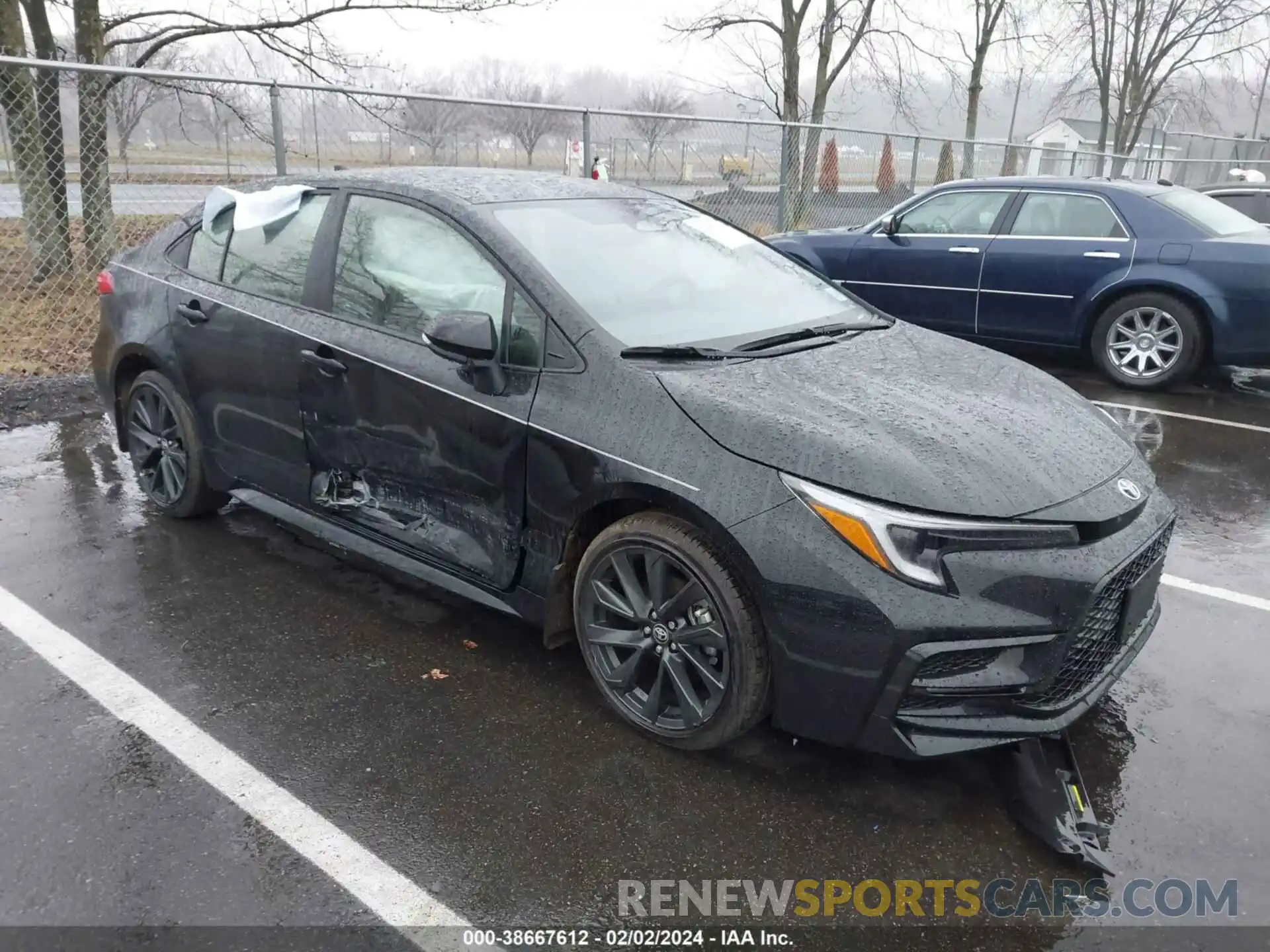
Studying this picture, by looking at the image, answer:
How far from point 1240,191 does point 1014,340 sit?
543cm

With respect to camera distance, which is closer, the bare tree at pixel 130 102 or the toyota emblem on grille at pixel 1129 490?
the toyota emblem on grille at pixel 1129 490

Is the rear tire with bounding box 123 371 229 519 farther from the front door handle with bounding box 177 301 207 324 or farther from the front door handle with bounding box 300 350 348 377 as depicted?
the front door handle with bounding box 300 350 348 377

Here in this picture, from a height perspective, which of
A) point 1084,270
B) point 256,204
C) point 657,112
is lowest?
point 1084,270

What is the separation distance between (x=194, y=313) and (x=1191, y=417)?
6.52 m

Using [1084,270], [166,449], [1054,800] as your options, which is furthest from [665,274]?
[1084,270]

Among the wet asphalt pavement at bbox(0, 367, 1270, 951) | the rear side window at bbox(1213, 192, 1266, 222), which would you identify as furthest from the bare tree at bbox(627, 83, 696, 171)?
the wet asphalt pavement at bbox(0, 367, 1270, 951)

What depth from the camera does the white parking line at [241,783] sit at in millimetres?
2316

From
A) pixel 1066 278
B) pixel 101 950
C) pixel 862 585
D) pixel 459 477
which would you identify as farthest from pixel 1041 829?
pixel 1066 278

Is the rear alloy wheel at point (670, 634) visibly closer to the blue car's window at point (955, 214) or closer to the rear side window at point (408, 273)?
the rear side window at point (408, 273)

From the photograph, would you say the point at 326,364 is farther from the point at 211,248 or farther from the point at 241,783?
the point at 241,783

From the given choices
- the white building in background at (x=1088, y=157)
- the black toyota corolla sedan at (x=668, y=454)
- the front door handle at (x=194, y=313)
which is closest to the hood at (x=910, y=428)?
the black toyota corolla sedan at (x=668, y=454)

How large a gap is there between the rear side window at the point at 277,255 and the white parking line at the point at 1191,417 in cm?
529

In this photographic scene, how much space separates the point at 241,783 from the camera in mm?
2734

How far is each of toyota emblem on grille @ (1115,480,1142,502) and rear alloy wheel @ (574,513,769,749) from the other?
1145 mm
